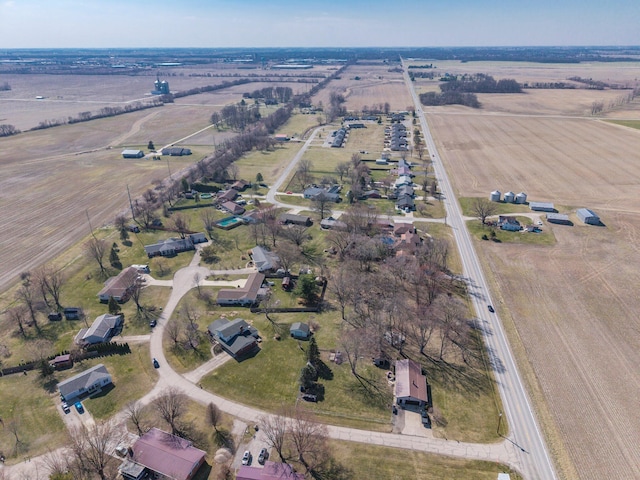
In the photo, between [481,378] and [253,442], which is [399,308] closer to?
[481,378]

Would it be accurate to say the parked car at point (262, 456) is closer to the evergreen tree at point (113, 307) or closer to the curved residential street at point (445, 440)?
the curved residential street at point (445, 440)

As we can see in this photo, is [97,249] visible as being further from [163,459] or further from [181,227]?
[163,459]

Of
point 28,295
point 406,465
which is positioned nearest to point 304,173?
point 28,295

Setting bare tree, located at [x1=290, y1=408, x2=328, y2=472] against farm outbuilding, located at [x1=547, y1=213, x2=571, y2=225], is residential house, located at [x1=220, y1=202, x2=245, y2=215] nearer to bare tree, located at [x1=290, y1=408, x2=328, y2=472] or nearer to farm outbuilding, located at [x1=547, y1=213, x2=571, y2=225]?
bare tree, located at [x1=290, y1=408, x2=328, y2=472]

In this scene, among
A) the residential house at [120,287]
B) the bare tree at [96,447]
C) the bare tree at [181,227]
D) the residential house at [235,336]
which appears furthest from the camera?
the bare tree at [181,227]

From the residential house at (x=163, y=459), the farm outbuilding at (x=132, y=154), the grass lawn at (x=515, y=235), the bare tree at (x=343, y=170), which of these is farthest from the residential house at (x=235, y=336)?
the farm outbuilding at (x=132, y=154)

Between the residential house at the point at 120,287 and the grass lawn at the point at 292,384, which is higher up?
the residential house at the point at 120,287
